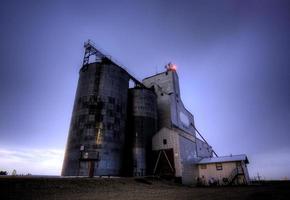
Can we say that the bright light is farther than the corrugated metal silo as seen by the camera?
Yes

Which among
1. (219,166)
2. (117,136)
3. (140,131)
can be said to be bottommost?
(219,166)

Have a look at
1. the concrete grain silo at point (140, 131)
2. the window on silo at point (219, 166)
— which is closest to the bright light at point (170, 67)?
the concrete grain silo at point (140, 131)

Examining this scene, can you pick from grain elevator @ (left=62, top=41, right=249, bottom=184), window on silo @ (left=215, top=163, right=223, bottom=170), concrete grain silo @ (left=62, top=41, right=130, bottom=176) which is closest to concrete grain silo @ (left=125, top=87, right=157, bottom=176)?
grain elevator @ (left=62, top=41, right=249, bottom=184)

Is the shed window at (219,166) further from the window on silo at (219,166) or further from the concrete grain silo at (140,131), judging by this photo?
the concrete grain silo at (140,131)

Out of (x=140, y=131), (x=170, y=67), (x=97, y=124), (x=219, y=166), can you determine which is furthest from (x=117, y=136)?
(x=170, y=67)

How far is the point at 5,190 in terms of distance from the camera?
34.4 feet

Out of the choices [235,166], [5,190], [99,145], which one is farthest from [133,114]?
[5,190]

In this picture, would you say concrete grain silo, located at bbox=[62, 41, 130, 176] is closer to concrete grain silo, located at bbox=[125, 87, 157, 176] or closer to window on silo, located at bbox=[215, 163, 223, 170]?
concrete grain silo, located at bbox=[125, 87, 157, 176]

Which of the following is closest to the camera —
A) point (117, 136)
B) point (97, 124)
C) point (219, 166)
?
point (97, 124)

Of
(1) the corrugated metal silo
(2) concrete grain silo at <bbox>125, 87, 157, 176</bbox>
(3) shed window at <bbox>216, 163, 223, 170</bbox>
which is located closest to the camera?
(1) the corrugated metal silo

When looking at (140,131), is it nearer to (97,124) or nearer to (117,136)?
(117,136)

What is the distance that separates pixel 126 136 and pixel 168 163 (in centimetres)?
901

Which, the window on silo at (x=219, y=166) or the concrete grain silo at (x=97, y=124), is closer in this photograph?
the concrete grain silo at (x=97, y=124)

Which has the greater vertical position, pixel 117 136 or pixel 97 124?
pixel 97 124
